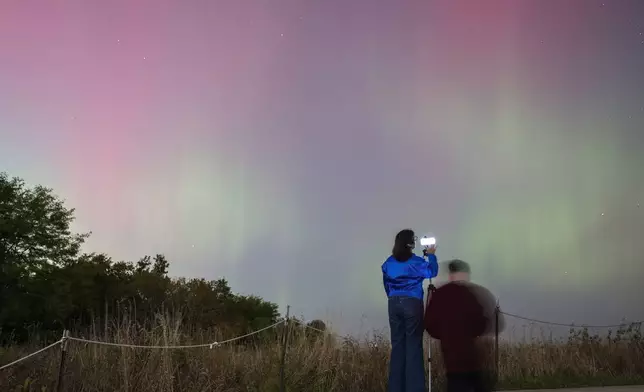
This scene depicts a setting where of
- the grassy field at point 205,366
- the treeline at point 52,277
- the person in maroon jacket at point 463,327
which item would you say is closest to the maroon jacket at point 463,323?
the person in maroon jacket at point 463,327

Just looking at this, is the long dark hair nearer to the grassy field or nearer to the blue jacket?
the blue jacket

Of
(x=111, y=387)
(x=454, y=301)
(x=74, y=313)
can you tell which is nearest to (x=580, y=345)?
(x=454, y=301)

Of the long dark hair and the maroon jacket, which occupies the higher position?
the long dark hair

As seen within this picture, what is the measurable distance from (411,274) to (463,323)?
1380 mm

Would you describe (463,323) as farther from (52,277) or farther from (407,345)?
(52,277)

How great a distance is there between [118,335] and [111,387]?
2.90ft

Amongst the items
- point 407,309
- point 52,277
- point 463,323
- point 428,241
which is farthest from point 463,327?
point 52,277

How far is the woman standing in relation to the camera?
24.7 ft

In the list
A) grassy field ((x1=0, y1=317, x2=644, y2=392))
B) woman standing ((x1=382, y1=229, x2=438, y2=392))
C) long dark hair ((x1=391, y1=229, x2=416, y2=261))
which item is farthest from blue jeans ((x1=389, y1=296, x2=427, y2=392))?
grassy field ((x1=0, y1=317, x2=644, y2=392))

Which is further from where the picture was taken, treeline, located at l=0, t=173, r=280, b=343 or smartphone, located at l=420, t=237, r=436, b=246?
treeline, located at l=0, t=173, r=280, b=343

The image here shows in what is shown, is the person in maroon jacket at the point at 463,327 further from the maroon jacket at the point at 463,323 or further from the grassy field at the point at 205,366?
the grassy field at the point at 205,366

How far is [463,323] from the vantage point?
624 centimetres

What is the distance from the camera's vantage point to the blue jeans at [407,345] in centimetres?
751

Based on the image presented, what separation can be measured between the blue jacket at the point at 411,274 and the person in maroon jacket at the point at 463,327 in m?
1.13
